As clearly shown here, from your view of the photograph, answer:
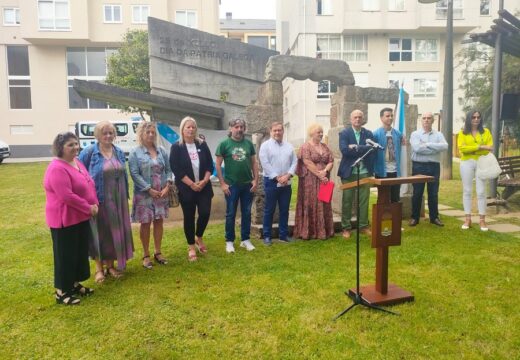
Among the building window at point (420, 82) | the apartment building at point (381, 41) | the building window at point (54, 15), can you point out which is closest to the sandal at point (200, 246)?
the apartment building at point (381, 41)

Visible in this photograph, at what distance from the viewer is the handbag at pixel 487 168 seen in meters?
6.10

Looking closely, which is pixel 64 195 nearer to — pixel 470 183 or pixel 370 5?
pixel 470 183

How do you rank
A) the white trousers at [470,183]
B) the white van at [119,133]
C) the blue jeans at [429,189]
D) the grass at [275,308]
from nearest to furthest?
the grass at [275,308] < the white trousers at [470,183] < the blue jeans at [429,189] < the white van at [119,133]

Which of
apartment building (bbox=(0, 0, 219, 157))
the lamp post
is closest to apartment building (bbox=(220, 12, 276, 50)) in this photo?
apartment building (bbox=(0, 0, 219, 157))

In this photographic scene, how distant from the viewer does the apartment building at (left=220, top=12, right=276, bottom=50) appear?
47562mm

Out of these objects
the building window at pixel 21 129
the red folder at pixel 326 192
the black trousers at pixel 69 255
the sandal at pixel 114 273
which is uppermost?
the building window at pixel 21 129

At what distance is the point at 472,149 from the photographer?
239 inches

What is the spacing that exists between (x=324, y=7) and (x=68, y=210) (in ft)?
90.3

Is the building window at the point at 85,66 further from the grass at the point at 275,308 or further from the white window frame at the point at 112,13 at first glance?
the grass at the point at 275,308

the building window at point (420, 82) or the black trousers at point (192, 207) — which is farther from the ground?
the building window at point (420, 82)

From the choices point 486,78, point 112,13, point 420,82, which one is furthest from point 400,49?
point 112,13

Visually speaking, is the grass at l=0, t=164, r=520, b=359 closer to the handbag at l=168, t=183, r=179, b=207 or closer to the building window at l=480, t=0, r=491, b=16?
the handbag at l=168, t=183, r=179, b=207

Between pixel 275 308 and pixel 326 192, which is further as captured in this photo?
pixel 326 192

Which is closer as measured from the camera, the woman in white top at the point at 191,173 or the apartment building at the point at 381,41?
the woman in white top at the point at 191,173
